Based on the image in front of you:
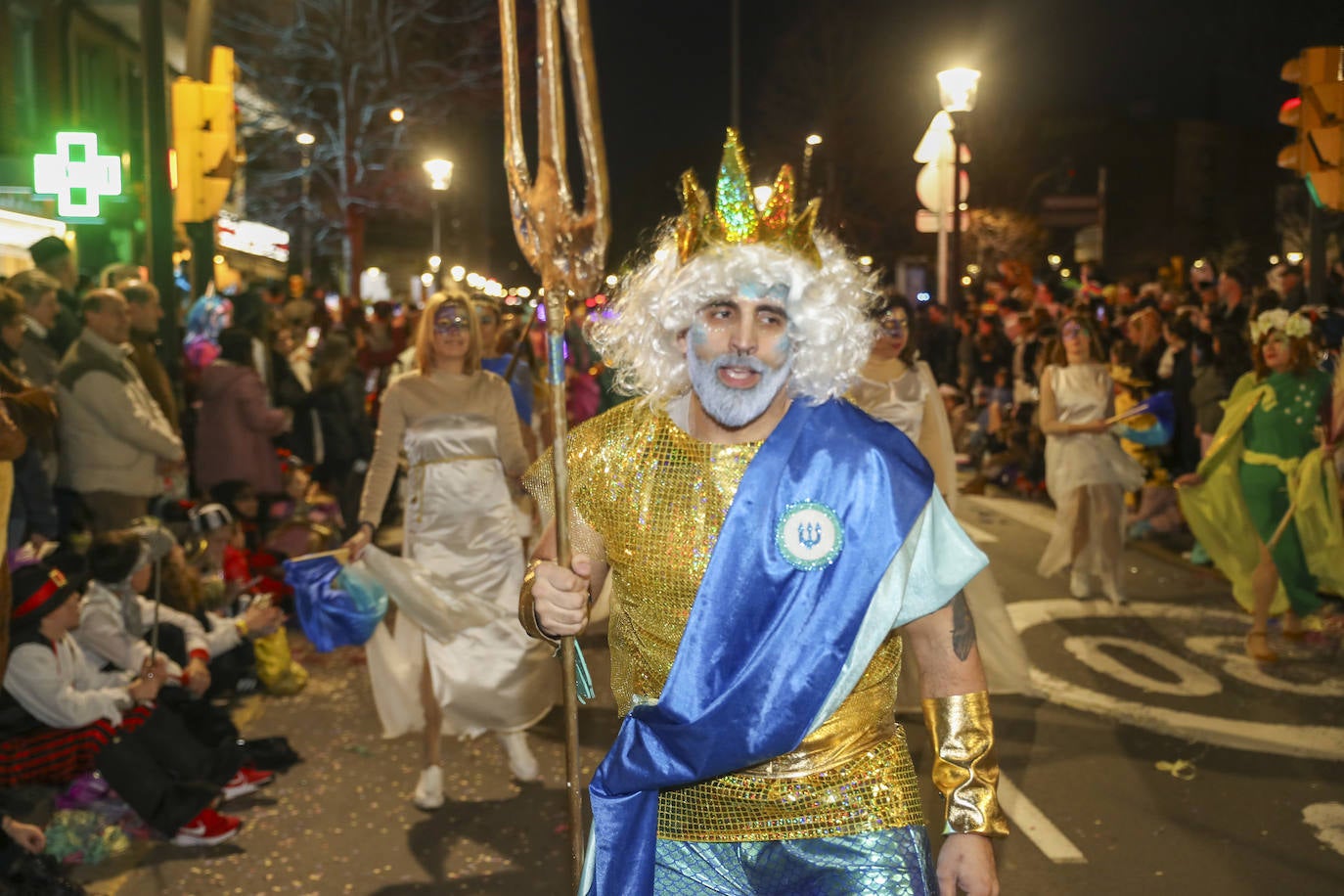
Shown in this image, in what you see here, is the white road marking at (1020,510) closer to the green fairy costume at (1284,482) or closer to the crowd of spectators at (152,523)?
the green fairy costume at (1284,482)

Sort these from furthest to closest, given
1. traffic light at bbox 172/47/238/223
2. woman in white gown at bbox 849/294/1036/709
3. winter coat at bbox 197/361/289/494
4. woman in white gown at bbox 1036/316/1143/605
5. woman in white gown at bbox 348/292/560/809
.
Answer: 1. traffic light at bbox 172/47/238/223
2. winter coat at bbox 197/361/289/494
3. woman in white gown at bbox 1036/316/1143/605
4. woman in white gown at bbox 849/294/1036/709
5. woman in white gown at bbox 348/292/560/809

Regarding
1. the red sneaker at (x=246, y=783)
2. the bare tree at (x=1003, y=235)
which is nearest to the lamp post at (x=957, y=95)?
the red sneaker at (x=246, y=783)

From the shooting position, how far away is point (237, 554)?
9023 millimetres

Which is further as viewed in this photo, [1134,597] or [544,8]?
[1134,597]

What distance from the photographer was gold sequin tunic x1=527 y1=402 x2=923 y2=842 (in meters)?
2.78

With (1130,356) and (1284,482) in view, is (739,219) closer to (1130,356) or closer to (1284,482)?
(1284,482)

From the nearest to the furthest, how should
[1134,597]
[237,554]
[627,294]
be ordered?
[627,294], [237,554], [1134,597]

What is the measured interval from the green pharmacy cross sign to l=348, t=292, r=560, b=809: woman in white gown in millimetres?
7383

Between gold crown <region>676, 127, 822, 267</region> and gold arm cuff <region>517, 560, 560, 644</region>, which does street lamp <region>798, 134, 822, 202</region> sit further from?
gold arm cuff <region>517, 560, 560, 644</region>

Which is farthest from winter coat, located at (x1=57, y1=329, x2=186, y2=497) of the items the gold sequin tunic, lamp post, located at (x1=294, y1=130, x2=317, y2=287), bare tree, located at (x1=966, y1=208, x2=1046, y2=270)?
bare tree, located at (x1=966, y1=208, x2=1046, y2=270)

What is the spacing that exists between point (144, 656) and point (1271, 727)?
210 inches

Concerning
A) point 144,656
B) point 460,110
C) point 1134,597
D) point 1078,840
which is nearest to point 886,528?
point 1078,840

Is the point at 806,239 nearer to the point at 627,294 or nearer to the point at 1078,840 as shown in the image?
the point at 627,294

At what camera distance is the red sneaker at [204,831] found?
226 inches
